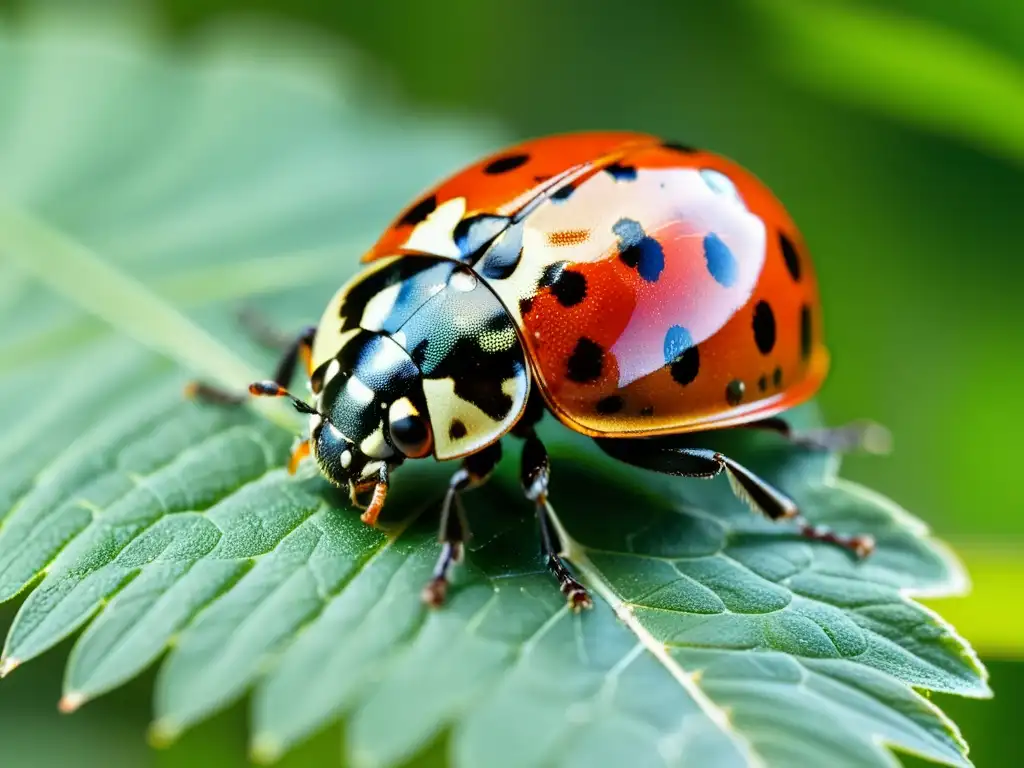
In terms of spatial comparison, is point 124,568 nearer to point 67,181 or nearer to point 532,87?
point 67,181

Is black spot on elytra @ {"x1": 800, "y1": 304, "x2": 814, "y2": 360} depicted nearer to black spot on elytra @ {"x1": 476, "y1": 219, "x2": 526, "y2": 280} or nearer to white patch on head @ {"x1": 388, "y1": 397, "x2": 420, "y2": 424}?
black spot on elytra @ {"x1": 476, "y1": 219, "x2": 526, "y2": 280}

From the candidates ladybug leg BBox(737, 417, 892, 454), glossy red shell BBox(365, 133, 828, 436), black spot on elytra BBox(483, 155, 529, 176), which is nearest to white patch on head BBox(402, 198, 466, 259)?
glossy red shell BBox(365, 133, 828, 436)

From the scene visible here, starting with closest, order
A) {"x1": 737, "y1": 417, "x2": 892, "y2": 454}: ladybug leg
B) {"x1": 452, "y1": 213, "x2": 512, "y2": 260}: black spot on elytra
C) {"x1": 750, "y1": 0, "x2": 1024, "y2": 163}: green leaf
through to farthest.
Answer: {"x1": 452, "y1": 213, "x2": 512, "y2": 260}: black spot on elytra, {"x1": 737, "y1": 417, "x2": 892, "y2": 454}: ladybug leg, {"x1": 750, "y1": 0, "x2": 1024, "y2": 163}: green leaf

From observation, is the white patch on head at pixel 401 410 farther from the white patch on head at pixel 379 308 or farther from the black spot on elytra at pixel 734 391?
the black spot on elytra at pixel 734 391

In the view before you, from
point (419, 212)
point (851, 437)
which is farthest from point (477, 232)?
point (851, 437)

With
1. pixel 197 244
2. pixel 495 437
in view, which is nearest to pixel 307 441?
pixel 495 437

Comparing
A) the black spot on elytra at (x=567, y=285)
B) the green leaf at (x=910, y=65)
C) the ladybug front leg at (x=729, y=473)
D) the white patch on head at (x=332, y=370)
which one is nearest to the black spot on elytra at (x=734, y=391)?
the ladybug front leg at (x=729, y=473)
